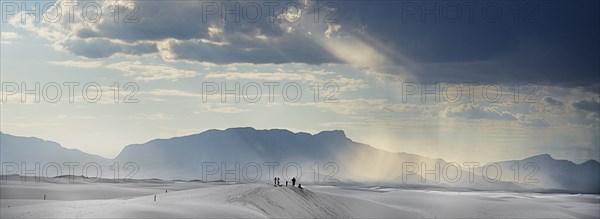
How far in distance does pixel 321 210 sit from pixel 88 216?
1002 inches

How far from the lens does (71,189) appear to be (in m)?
84.7

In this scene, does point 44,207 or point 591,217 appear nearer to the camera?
point 44,207

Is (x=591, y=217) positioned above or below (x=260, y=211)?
below

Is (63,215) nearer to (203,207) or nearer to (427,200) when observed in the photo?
(203,207)

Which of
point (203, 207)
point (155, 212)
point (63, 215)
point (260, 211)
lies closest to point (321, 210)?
point (260, 211)

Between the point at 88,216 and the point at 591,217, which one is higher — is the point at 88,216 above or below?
above

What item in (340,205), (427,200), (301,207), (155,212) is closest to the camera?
(155,212)

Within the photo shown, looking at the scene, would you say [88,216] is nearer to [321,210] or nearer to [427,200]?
[321,210]

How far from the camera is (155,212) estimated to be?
37906 mm

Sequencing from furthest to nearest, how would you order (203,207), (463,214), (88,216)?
(463,214) → (203,207) → (88,216)

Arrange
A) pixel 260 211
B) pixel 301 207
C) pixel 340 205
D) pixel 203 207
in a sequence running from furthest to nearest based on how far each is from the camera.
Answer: pixel 340 205 → pixel 301 207 → pixel 260 211 → pixel 203 207

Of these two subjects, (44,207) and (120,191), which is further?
(120,191)

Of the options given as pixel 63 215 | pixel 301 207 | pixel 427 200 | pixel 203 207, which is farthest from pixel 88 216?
pixel 427 200

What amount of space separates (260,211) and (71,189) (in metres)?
45.0
